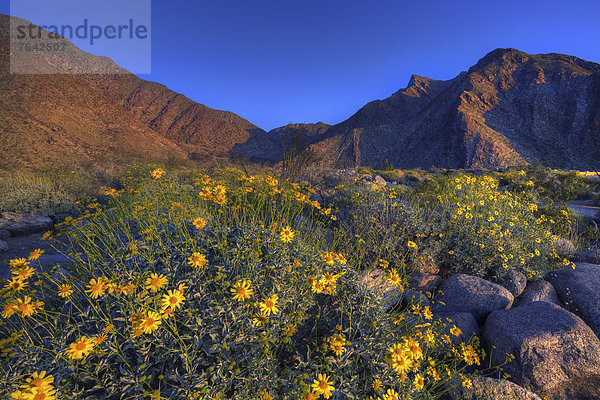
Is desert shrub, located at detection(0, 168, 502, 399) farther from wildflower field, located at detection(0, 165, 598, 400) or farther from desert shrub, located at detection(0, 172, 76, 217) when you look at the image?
desert shrub, located at detection(0, 172, 76, 217)

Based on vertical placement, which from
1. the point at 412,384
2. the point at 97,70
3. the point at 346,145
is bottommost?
the point at 412,384

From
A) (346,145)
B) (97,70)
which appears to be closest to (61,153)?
(346,145)

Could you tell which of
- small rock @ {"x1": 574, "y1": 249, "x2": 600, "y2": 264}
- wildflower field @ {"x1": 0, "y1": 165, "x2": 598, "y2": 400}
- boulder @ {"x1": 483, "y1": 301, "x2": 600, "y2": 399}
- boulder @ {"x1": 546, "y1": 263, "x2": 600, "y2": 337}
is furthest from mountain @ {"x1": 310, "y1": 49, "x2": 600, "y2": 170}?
wildflower field @ {"x1": 0, "y1": 165, "x2": 598, "y2": 400}

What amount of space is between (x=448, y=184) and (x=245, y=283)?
709cm

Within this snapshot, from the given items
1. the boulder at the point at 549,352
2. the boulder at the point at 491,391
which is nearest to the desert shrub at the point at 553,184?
the boulder at the point at 549,352

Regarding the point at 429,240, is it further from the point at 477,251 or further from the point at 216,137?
the point at 216,137

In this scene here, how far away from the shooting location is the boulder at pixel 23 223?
5.66 meters

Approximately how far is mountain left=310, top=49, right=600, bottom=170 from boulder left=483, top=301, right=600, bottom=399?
31.3 metres

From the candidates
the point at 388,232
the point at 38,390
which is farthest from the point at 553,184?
the point at 38,390

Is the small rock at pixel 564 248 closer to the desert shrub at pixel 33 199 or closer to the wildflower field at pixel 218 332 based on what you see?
the wildflower field at pixel 218 332

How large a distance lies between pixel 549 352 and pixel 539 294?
1573 mm

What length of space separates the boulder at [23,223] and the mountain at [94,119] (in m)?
13.0

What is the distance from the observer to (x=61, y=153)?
2350cm

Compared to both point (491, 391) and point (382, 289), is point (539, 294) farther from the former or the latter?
point (382, 289)
